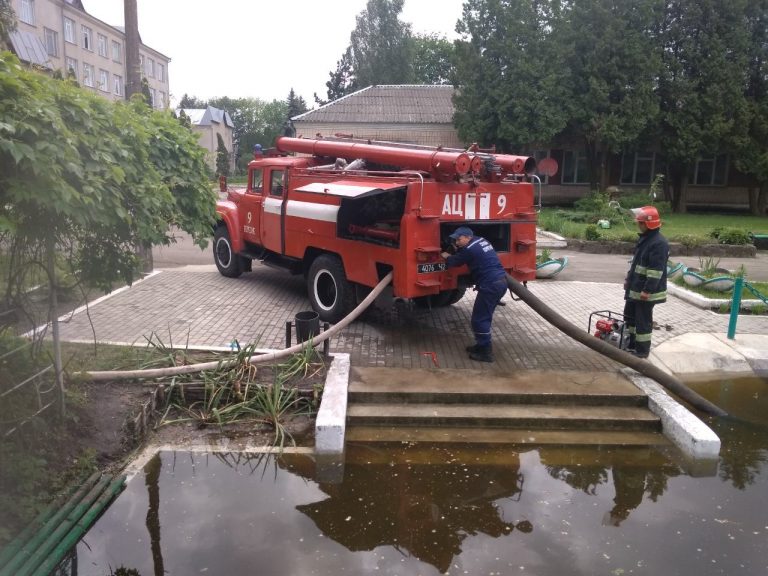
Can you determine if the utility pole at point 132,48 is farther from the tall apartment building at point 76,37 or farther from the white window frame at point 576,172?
the tall apartment building at point 76,37

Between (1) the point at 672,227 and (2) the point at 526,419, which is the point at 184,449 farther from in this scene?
(1) the point at 672,227

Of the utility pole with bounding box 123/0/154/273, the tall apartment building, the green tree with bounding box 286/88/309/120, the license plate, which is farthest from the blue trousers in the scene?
the green tree with bounding box 286/88/309/120

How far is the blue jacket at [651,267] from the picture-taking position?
6562 mm

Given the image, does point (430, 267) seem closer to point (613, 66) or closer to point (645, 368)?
point (645, 368)

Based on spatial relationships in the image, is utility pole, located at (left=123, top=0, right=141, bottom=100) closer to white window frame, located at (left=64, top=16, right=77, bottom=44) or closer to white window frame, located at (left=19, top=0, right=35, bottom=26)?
white window frame, located at (left=19, top=0, right=35, bottom=26)

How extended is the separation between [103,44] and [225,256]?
47.4 metres

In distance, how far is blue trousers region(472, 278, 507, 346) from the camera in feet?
Answer: 22.1

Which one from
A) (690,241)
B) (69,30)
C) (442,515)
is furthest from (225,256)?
(69,30)

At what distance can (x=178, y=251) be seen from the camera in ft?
48.8

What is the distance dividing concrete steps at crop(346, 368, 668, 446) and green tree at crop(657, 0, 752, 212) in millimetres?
21796

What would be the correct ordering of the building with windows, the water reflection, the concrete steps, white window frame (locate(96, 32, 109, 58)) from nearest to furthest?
the water reflection
the concrete steps
the building with windows
white window frame (locate(96, 32, 109, 58))

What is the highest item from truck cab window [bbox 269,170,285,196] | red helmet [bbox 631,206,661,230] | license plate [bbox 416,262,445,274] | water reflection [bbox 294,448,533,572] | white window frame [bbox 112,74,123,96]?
white window frame [bbox 112,74,123,96]

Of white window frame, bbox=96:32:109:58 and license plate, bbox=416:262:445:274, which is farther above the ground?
white window frame, bbox=96:32:109:58

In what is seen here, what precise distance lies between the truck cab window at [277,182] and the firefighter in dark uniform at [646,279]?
17.1ft
